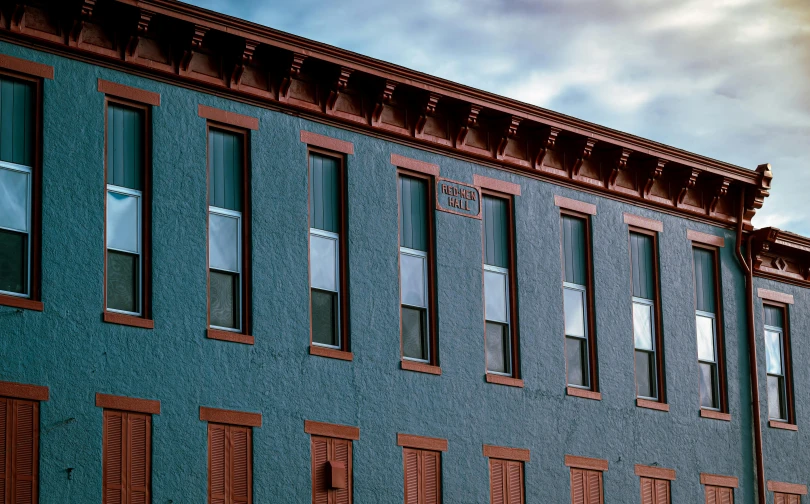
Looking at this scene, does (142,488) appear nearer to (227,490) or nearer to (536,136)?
(227,490)

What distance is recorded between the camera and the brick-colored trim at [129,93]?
65.5ft

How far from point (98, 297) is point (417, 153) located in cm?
661

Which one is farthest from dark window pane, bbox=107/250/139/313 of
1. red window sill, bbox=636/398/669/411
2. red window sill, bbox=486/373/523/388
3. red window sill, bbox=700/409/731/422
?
red window sill, bbox=700/409/731/422

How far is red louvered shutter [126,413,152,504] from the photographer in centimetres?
1880

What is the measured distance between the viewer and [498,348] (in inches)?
936

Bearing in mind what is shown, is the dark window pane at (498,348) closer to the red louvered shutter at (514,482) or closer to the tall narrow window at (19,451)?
the red louvered shutter at (514,482)

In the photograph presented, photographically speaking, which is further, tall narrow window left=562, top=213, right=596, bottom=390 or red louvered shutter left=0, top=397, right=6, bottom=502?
tall narrow window left=562, top=213, right=596, bottom=390

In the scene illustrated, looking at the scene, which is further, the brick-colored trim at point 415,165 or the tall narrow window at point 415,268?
the brick-colored trim at point 415,165

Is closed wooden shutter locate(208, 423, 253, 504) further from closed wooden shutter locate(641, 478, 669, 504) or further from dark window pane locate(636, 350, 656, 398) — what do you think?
dark window pane locate(636, 350, 656, 398)

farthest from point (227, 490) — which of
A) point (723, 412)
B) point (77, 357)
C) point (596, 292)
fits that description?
point (723, 412)

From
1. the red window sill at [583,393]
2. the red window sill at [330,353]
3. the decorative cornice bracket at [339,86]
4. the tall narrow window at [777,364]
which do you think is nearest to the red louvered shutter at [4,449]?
the red window sill at [330,353]

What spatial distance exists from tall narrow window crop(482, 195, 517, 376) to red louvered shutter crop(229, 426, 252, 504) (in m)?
5.07

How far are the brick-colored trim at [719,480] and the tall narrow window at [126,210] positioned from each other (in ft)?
38.1

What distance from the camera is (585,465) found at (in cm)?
2419
